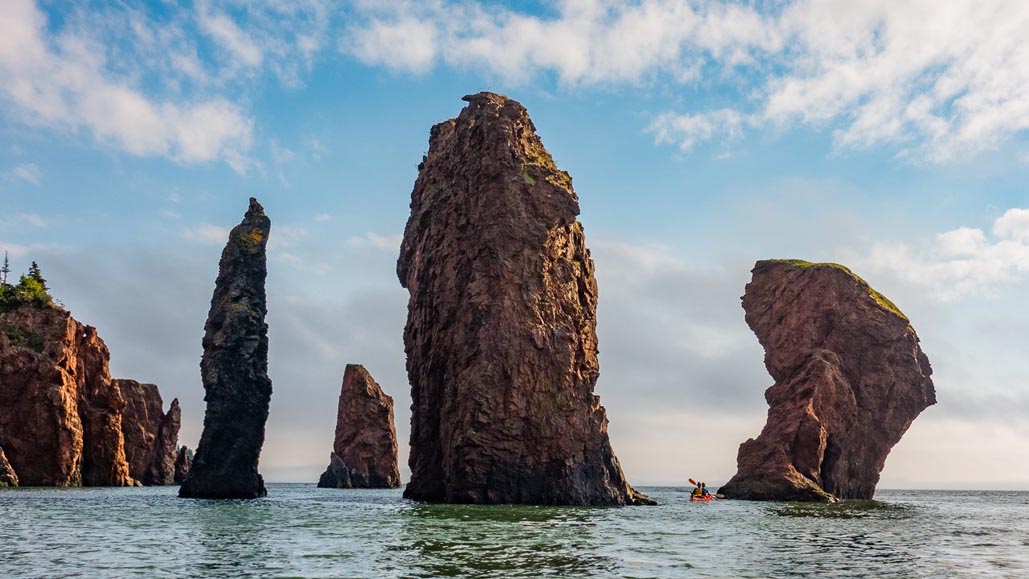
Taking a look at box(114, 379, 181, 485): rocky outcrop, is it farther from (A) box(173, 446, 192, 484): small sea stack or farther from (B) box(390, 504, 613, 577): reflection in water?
(B) box(390, 504, 613, 577): reflection in water

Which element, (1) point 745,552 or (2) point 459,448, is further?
(2) point 459,448

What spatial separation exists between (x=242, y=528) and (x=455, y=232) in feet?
103

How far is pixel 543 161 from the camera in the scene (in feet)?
204

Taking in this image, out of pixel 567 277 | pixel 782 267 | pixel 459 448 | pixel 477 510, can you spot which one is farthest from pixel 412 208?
pixel 782 267

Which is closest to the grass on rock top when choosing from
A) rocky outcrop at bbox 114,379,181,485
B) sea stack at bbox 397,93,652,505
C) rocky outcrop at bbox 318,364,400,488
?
sea stack at bbox 397,93,652,505

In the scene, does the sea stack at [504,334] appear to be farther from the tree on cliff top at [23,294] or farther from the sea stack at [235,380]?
the tree on cliff top at [23,294]

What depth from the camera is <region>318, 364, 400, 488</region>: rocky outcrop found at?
5182 inches

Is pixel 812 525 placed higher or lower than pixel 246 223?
lower

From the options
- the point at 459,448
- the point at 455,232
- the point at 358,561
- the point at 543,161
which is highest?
the point at 543,161

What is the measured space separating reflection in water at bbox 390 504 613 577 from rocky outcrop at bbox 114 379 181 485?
92420 millimetres

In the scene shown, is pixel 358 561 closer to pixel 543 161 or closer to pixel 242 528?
pixel 242 528

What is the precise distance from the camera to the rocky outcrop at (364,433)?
13162 cm

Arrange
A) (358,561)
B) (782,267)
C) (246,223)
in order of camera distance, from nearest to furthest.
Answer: (358,561) < (246,223) < (782,267)

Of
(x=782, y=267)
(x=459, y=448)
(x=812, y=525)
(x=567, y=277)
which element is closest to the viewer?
(x=812, y=525)
